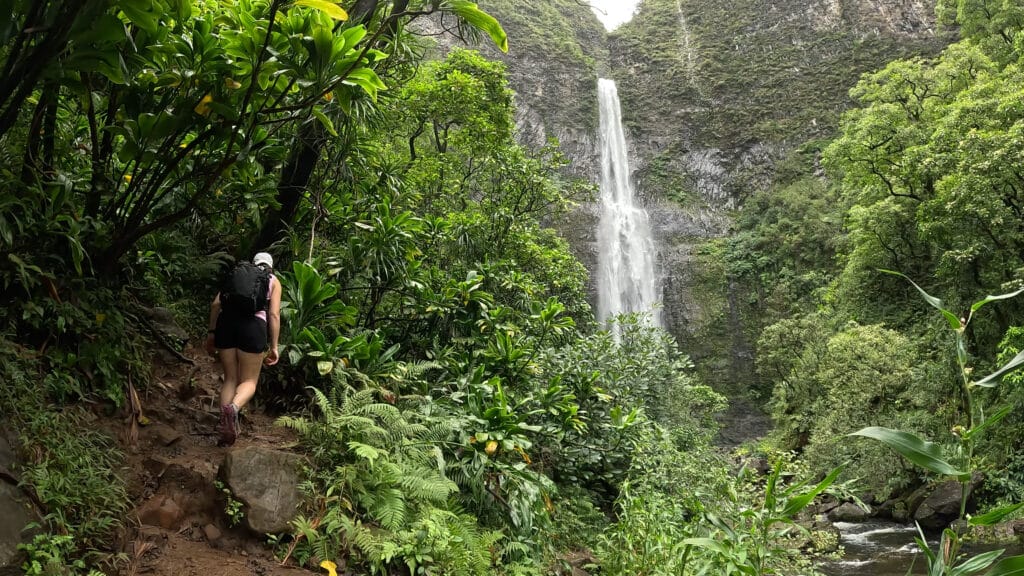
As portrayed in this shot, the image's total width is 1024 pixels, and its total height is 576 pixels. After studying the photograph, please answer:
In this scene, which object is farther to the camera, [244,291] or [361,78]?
[244,291]

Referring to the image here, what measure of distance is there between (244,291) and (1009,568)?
3.81 m

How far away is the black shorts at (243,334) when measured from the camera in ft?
12.6

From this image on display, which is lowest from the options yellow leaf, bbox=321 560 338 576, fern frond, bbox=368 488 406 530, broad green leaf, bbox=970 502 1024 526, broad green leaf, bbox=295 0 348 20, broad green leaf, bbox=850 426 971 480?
yellow leaf, bbox=321 560 338 576

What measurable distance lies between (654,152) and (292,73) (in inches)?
1333

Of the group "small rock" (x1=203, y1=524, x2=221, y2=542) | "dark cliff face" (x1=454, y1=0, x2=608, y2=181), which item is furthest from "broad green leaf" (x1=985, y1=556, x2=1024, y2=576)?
"dark cliff face" (x1=454, y1=0, x2=608, y2=181)

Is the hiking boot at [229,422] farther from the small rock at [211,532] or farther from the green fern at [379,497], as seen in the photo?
the small rock at [211,532]

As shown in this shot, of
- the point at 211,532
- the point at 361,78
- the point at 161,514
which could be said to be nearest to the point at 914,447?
the point at 361,78

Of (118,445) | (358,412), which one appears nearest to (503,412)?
(358,412)

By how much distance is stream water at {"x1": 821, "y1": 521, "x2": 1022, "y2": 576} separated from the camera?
9.22m

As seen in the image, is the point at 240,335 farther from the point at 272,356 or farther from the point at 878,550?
the point at 878,550

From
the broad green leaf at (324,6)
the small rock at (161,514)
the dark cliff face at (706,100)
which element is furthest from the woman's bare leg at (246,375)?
the dark cliff face at (706,100)

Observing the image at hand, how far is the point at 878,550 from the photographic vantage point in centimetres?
1085

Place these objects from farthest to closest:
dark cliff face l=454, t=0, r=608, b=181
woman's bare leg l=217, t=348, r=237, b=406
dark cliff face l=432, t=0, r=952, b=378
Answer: dark cliff face l=454, t=0, r=608, b=181 < dark cliff face l=432, t=0, r=952, b=378 < woman's bare leg l=217, t=348, r=237, b=406

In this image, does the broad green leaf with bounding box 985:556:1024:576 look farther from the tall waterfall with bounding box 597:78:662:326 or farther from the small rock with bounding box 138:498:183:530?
the tall waterfall with bounding box 597:78:662:326
